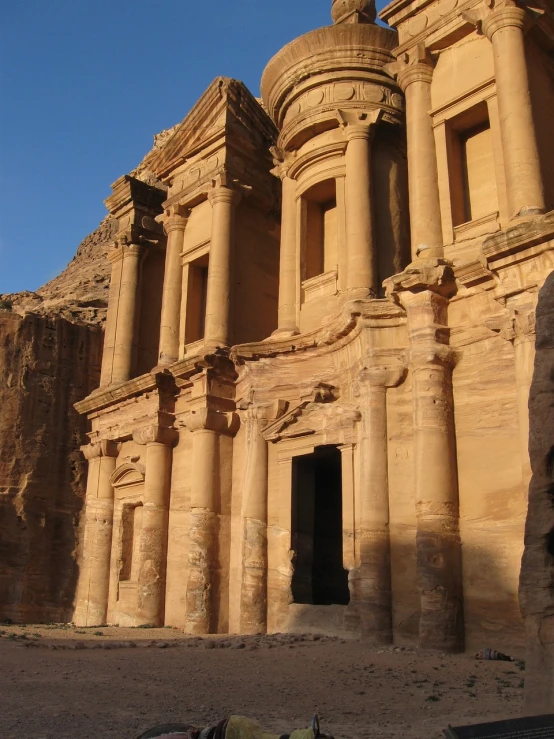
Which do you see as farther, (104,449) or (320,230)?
(104,449)

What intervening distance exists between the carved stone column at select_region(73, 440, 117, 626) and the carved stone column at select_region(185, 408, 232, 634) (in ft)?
12.2

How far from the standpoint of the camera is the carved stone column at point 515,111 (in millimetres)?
10891

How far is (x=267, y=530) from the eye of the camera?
45.6 ft

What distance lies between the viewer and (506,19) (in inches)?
469

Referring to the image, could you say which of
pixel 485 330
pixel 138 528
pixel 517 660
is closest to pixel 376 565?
pixel 517 660

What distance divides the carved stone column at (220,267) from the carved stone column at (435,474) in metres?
5.36

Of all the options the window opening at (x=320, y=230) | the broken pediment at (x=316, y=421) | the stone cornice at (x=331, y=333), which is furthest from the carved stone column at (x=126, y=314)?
the broken pediment at (x=316, y=421)

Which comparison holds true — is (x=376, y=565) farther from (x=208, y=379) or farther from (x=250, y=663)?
(x=208, y=379)

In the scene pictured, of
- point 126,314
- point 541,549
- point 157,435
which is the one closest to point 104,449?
point 157,435

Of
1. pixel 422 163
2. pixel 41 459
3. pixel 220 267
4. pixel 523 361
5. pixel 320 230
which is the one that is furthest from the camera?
pixel 41 459

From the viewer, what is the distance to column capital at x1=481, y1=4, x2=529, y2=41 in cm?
1189

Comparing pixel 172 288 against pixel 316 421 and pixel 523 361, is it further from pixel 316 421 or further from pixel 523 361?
pixel 523 361

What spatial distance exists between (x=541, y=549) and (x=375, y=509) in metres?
6.30

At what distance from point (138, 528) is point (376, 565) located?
797 centimetres
